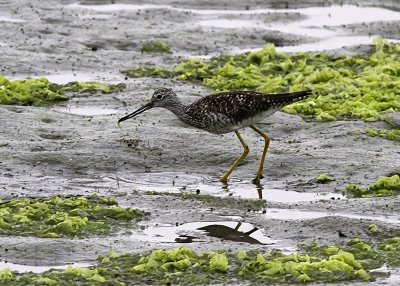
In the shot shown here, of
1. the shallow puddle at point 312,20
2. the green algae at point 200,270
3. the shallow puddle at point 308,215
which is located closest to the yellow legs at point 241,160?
the shallow puddle at point 308,215

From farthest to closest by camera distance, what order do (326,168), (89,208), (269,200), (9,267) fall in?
1. (326,168)
2. (269,200)
3. (89,208)
4. (9,267)

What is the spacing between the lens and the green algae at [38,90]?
559 inches

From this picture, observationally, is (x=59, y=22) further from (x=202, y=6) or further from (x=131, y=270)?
(x=131, y=270)

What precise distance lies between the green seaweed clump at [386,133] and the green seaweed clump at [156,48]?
559 cm

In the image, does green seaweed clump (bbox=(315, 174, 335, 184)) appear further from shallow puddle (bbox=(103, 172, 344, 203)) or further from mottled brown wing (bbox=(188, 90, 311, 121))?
mottled brown wing (bbox=(188, 90, 311, 121))

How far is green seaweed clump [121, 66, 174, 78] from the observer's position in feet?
53.0

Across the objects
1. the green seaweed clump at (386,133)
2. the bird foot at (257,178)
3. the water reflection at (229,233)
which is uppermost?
the green seaweed clump at (386,133)

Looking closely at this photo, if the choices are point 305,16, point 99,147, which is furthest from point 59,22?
point 99,147

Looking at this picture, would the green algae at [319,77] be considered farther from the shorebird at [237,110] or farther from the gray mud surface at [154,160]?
the shorebird at [237,110]

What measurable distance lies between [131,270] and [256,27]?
11.8 meters

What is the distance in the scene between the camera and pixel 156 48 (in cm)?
1788

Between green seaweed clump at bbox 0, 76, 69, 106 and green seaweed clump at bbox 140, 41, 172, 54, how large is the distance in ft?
10.6

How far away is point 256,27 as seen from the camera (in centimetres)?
1981

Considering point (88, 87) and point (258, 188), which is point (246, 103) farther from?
point (88, 87)
